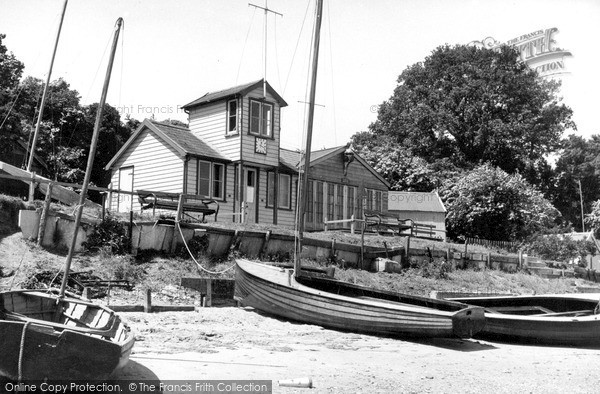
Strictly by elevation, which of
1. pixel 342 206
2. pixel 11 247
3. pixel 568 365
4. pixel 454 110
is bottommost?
pixel 568 365

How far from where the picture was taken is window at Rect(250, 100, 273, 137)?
27688mm

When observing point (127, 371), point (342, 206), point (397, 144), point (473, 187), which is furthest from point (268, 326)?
point (397, 144)

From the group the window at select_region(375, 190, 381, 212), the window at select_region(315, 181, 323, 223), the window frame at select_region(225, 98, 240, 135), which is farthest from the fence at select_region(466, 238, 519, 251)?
the window frame at select_region(225, 98, 240, 135)

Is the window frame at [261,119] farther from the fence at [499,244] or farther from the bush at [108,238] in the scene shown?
the fence at [499,244]

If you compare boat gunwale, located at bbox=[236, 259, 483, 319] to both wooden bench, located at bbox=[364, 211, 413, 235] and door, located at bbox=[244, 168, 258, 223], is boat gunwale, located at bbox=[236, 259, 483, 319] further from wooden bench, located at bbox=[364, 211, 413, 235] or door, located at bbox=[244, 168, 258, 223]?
wooden bench, located at bbox=[364, 211, 413, 235]

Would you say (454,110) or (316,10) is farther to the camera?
(454,110)

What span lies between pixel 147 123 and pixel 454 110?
29.7 metres

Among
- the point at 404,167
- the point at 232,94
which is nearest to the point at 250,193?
the point at 232,94

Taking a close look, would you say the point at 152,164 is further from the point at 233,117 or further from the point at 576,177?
the point at 576,177

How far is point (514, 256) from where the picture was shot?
30953 millimetres

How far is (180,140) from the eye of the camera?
27234 millimetres

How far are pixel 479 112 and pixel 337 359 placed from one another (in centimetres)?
4204

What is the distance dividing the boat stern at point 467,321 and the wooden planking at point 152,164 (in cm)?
1527

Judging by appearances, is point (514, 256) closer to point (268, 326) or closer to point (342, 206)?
point (342, 206)
